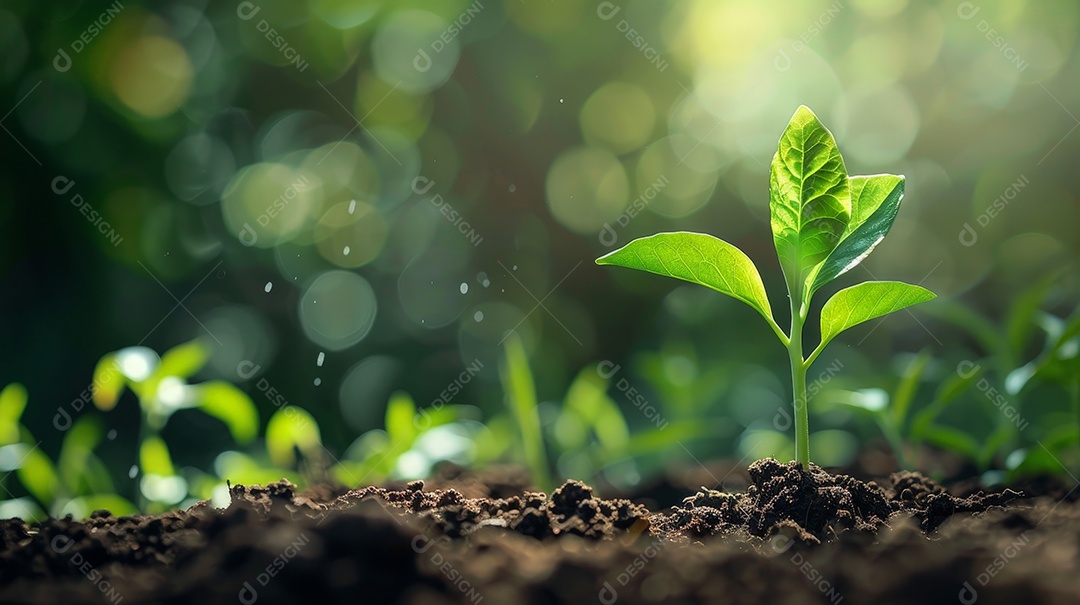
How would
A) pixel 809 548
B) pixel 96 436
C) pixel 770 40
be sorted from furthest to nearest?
pixel 770 40 → pixel 96 436 → pixel 809 548

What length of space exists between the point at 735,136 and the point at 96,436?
1.84 meters

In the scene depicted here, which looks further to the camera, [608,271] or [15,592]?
[608,271]

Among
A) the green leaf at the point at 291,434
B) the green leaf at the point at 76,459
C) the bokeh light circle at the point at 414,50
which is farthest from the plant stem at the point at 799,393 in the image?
the bokeh light circle at the point at 414,50

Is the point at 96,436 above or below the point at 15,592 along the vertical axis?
below

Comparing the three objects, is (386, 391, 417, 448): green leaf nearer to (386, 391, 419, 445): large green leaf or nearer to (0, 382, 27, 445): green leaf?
(386, 391, 419, 445): large green leaf

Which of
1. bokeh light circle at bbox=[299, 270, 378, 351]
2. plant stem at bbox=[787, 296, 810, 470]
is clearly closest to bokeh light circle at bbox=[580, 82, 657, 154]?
bokeh light circle at bbox=[299, 270, 378, 351]

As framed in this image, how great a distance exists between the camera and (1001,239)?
7.75 feet

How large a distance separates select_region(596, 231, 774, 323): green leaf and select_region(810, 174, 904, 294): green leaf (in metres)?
0.09

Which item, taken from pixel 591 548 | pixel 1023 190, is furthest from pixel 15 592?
pixel 1023 190

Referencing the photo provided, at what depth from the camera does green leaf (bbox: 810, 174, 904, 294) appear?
0.80 m

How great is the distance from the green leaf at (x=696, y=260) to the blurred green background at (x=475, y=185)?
1149 millimetres

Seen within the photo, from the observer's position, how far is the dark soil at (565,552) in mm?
459

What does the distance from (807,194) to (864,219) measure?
9 centimetres

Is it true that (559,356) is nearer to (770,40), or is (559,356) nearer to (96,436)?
(770,40)
